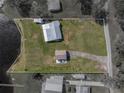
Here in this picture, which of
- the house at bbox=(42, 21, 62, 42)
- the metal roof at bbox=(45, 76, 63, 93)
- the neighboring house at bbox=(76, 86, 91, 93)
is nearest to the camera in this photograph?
the metal roof at bbox=(45, 76, 63, 93)

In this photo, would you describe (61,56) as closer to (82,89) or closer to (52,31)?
(52,31)

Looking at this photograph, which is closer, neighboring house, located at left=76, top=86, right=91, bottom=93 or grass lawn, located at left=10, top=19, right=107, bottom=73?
neighboring house, located at left=76, top=86, right=91, bottom=93

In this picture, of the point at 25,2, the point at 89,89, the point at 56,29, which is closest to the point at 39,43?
the point at 56,29

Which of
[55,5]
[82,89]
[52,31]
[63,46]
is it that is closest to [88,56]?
[63,46]

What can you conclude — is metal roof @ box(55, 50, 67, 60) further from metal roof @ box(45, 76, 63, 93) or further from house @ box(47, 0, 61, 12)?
house @ box(47, 0, 61, 12)

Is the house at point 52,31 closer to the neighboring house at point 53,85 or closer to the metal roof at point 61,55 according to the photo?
the metal roof at point 61,55

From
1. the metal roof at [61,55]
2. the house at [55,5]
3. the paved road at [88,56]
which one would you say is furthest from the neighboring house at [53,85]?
the house at [55,5]

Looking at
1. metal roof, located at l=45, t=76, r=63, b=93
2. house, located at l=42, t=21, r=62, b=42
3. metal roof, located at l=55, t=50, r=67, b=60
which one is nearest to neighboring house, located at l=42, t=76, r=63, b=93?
metal roof, located at l=45, t=76, r=63, b=93
